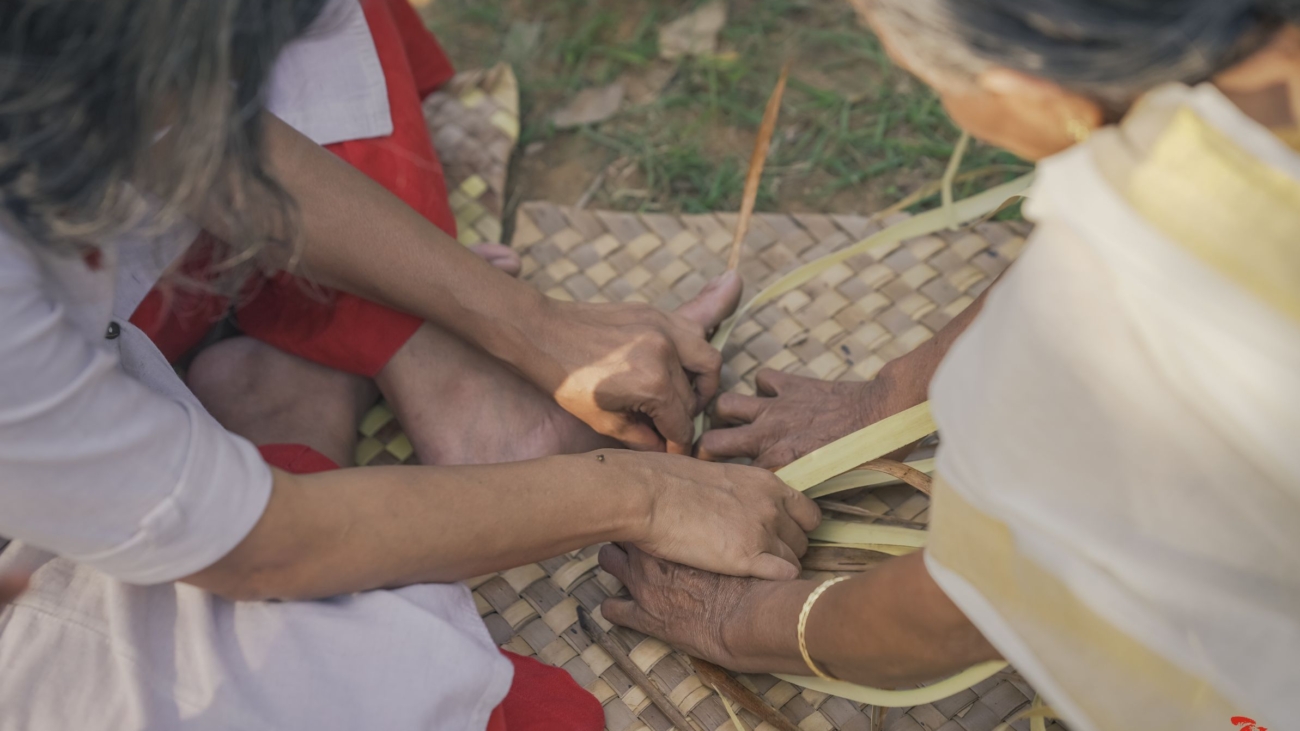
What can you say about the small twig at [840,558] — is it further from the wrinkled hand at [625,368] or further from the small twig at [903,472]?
the wrinkled hand at [625,368]

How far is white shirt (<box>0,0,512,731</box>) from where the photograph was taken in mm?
702

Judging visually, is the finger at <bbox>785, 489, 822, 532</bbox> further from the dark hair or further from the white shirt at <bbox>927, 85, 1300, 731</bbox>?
the dark hair

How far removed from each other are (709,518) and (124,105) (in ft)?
2.27

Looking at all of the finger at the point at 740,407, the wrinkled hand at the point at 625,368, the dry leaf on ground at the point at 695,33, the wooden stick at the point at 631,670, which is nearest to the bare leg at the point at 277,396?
the wrinkled hand at the point at 625,368

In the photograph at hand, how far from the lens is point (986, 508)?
0.72 metres

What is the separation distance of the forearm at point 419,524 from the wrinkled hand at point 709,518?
0.07ft

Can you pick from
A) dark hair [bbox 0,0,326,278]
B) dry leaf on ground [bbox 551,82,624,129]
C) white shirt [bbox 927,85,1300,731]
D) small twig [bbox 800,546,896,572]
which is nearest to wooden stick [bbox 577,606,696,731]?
small twig [bbox 800,546,896,572]

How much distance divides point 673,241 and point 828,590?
797 millimetres

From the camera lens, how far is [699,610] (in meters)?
1.12

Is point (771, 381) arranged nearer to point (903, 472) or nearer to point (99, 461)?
point (903, 472)

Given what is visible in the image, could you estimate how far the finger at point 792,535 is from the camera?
45.3 inches

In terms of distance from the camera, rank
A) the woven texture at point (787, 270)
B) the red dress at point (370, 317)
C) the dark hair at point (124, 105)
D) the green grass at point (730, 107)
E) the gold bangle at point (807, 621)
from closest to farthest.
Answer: the dark hair at point (124, 105), the gold bangle at point (807, 621), the red dress at point (370, 317), the woven texture at point (787, 270), the green grass at point (730, 107)

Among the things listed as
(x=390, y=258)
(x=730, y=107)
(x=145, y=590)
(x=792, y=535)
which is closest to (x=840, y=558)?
(x=792, y=535)

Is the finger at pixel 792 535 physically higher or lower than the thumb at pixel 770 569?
lower
